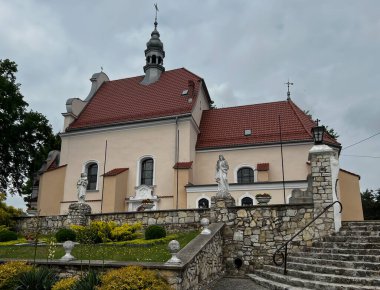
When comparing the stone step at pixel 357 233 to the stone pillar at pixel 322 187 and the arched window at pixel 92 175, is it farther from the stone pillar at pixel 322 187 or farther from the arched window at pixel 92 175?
the arched window at pixel 92 175

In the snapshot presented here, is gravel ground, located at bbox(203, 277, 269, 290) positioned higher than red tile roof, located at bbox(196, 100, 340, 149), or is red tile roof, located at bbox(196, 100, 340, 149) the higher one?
red tile roof, located at bbox(196, 100, 340, 149)

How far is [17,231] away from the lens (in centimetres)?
1764

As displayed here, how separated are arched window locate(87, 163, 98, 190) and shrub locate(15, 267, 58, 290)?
17396 mm

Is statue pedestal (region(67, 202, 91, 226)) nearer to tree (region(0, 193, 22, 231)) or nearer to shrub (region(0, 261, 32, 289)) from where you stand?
tree (region(0, 193, 22, 231))

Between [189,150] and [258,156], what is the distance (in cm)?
450

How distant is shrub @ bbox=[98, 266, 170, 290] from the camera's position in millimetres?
7371

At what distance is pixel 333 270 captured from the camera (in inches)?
363

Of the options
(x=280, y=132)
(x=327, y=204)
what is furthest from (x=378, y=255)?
(x=280, y=132)

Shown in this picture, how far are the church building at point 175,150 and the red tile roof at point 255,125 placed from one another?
7cm

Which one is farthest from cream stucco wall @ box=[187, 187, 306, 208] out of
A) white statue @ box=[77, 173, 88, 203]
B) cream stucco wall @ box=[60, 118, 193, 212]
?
white statue @ box=[77, 173, 88, 203]

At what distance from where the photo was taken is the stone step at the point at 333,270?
28.8 ft

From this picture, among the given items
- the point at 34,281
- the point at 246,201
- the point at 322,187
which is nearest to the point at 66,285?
the point at 34,281

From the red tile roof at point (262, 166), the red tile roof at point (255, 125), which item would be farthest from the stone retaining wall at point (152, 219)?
the red tile roof at point (255, 125)

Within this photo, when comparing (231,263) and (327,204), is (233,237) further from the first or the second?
(327,204)
